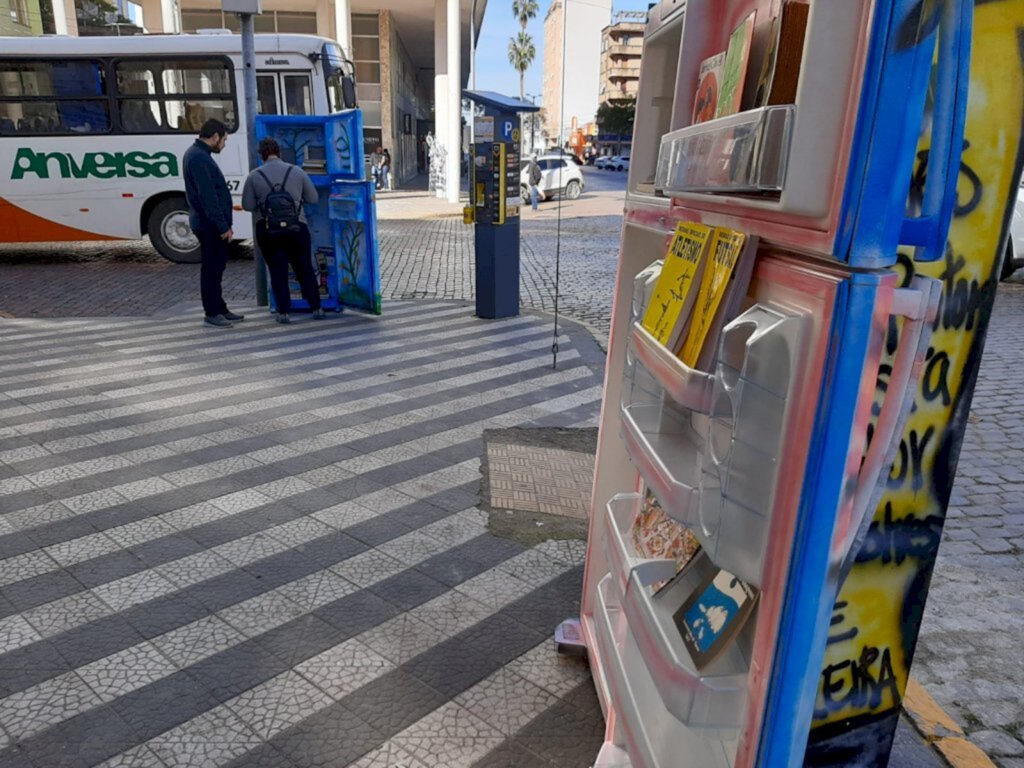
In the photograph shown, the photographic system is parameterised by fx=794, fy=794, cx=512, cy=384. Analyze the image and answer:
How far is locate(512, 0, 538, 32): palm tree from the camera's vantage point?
80.0 m

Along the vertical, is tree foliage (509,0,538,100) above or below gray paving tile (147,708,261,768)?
above

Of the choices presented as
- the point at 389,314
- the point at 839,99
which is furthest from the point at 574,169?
the point at 839,99

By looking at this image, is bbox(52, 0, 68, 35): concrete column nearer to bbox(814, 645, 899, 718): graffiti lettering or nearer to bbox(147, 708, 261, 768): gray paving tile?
bbox(147, 708, 261, 768): gray paving tile

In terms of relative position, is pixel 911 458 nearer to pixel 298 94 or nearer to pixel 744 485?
pixel 744 485

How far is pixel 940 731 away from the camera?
2.46m

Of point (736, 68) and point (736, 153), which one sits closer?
point (736, 153)

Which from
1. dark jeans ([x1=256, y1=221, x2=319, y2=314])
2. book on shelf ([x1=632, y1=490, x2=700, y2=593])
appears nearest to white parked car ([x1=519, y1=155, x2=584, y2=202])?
dark jeans ([x1=256, y1=221, x2=319, y2=314])

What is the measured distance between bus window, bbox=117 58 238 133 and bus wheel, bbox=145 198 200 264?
3.96 ft

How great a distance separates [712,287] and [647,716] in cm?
106

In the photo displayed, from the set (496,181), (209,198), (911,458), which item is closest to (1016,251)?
(496,181)

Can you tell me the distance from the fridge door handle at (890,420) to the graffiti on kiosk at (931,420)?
0.04 meters

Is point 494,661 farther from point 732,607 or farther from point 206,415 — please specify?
point 206,415

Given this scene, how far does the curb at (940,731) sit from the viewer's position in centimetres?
234

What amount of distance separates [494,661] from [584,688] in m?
0.34
